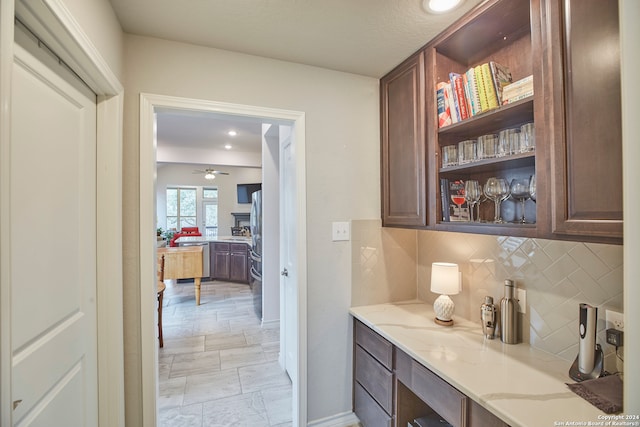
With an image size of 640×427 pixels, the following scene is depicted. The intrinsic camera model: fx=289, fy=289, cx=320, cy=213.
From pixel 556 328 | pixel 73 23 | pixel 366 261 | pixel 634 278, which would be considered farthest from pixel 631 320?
pixel 73 23

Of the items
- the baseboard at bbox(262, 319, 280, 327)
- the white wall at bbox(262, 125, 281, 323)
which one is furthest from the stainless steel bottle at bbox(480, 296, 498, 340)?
the baseboard at bbox(262, 319, 280, 327)

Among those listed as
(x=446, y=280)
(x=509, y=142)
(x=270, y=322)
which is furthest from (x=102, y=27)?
(x=270, y=322)

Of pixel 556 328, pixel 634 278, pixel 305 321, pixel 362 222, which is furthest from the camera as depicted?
pixel 362 222

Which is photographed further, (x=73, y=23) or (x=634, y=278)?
(x=73, y=23)

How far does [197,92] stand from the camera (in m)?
1.66

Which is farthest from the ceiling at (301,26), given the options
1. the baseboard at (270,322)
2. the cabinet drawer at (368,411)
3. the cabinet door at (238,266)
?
the cabinet door at (238,266)

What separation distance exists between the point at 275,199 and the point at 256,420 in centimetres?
221

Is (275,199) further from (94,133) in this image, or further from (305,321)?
(94,133)

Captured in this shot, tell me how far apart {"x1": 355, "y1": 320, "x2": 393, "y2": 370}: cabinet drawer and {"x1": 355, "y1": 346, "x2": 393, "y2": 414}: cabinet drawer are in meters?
0.04

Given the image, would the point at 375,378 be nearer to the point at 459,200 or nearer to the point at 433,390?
the point at 433,390

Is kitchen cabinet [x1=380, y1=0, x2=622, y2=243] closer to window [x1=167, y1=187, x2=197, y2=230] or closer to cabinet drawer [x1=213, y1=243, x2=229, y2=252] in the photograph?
cabinet drawer [x1=213, y1=243, x2=229, y2=252]

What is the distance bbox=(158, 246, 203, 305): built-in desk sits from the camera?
429 cm

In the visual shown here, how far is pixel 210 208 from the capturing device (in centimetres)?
823

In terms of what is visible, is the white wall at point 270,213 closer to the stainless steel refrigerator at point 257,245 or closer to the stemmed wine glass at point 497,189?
the stainless steel refrigerator at point 257,245
